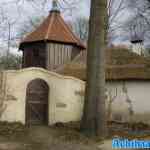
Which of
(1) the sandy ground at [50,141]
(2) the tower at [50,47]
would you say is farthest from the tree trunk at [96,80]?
(2) the tower at [50,47]

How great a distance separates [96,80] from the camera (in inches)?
528

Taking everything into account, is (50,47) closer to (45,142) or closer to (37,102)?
(37,102)

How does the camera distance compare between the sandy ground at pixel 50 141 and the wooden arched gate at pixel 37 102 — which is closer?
the sandy ground at pixel 50 141

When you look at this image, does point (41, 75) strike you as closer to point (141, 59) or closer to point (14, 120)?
point (14, 120)

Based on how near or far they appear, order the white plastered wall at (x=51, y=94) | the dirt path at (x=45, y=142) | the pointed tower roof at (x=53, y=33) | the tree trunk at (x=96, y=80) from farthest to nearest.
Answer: the pointed tower roof at (x=53, y=33) < the white plastered wall at (x=51, y=94) < the tree trunk at (x=96, y=80) < the dirt path at (x=45, y=142)

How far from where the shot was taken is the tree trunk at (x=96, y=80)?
1338 cm

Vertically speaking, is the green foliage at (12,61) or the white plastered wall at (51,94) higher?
the green foliage at (12,61)

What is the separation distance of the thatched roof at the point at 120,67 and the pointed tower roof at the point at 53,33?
239 centimetres

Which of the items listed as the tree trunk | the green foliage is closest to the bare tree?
the green foliage

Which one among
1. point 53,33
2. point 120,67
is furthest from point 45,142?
point 53,33

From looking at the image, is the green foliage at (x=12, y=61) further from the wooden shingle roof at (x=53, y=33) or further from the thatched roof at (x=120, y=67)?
the thatched roof at (x=120, y=67)

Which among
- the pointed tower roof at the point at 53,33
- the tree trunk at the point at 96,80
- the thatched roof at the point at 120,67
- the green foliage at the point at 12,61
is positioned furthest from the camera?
the green foliage at the point at 12,61

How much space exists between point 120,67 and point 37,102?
624 cm

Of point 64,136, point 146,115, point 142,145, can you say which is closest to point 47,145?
point 64,136
